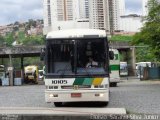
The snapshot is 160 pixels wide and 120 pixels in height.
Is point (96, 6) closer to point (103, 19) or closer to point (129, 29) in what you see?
point (103, 19)

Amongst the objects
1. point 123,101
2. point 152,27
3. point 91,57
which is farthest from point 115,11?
point 91,57

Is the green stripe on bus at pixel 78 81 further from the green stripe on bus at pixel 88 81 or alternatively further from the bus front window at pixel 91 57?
the bus front window at pixel 91 57

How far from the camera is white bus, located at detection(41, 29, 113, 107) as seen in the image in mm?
19188

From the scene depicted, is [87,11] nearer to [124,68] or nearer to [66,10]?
[66,10]

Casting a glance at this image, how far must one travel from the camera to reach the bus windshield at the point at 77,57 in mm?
19344

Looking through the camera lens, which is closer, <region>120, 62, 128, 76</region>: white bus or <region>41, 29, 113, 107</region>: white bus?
<region>41, 29, 113, 107</region>: white bus

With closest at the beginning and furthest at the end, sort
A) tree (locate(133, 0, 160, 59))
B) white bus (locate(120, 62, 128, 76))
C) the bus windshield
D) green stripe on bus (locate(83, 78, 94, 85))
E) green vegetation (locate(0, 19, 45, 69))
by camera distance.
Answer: green stripe on bus (locate(83, 78, 94, 85))
the bus windshield
tree (locate(133, 0, 160, 59))
white bus (locate(120, 62, 128, 76))
green vegetation (locate(0, 19, 45, 69))

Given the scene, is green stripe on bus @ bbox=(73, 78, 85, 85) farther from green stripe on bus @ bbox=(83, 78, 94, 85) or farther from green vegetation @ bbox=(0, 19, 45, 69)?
green vegetation @ bbox=(0, 19, 45, 69)

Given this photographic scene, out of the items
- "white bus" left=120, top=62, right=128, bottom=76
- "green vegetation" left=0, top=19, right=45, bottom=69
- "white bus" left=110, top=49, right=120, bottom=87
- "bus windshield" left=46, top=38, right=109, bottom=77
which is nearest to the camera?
"bus windshield" left=46, top=38, right=109, bottom=77

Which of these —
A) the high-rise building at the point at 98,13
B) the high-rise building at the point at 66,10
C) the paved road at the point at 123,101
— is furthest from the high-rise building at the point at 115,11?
the paved road at the point at 123,101

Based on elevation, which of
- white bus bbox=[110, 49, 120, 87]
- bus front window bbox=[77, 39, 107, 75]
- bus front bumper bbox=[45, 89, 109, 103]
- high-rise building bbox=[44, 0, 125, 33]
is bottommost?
white bus bbox=[110, 49, 120, 87]

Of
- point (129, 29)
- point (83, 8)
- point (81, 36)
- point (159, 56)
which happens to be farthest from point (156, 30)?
point (129, 29)

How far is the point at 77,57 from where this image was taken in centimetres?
1950

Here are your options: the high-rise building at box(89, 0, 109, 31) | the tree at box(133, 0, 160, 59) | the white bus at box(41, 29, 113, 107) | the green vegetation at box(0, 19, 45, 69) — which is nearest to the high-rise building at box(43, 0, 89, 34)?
the high-rise building at box(89, 0, 109, 31)
